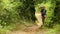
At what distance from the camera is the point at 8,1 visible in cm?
1241

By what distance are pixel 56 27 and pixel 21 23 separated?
222cm

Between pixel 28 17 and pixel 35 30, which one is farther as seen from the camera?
pixel 28 17

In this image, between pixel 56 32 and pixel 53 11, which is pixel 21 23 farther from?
pixel 56 32

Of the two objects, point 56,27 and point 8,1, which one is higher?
point 8,1

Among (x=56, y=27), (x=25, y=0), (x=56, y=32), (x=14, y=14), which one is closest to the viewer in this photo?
(x=56, y=32)

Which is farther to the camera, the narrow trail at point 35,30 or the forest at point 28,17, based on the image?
the forest at point 28,17

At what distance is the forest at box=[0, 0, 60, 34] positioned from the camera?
11893 millimetres

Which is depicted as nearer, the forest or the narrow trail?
the narrow trail

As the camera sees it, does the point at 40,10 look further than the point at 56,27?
Yes

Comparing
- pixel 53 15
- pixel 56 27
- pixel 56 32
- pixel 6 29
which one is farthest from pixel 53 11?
pixel 6 29

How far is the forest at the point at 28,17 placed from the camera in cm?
1189

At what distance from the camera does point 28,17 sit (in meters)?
14.6

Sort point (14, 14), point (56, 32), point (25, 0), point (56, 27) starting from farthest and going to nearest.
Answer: point (25, 0) < point (14, 14) < point (56, 27) < point (56, 32)

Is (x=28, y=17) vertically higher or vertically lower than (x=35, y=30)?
higher
